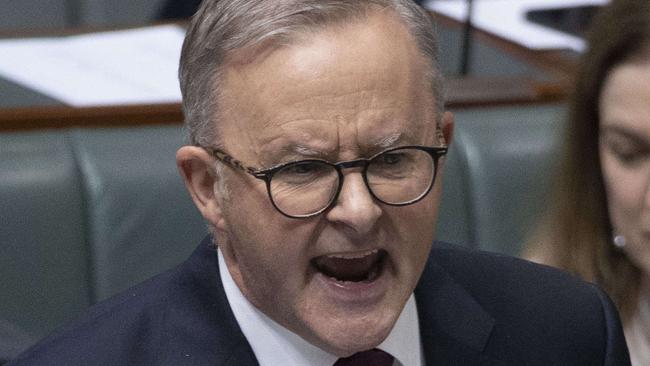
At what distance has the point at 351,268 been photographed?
40.8 inches

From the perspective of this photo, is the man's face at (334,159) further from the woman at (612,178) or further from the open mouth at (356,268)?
the woman at (612,178)

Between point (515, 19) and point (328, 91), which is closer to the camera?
point (328, 91)

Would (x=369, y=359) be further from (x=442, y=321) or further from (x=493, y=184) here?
(x=493, y=184)

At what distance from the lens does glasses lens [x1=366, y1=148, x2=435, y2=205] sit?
989 mm

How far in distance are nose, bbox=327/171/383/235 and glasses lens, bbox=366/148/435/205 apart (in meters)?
0.01

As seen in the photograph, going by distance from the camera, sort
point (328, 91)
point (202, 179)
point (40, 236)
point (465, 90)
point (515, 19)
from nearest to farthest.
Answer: point (328, 91)
point (202, 179)
point (40, 236)
point (465, 90)
point (515, 19)

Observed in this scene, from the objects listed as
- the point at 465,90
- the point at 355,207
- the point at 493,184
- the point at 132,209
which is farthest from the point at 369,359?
the point at 465,90

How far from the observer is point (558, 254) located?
5.22 ft

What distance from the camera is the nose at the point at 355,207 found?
97 cm

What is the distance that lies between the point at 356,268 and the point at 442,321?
19 cm

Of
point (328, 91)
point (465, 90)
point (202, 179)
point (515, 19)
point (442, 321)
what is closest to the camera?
point (328, 91)

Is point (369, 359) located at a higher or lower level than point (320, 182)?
lower

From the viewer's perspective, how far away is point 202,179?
107 cm

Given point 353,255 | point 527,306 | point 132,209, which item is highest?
point 353,255
